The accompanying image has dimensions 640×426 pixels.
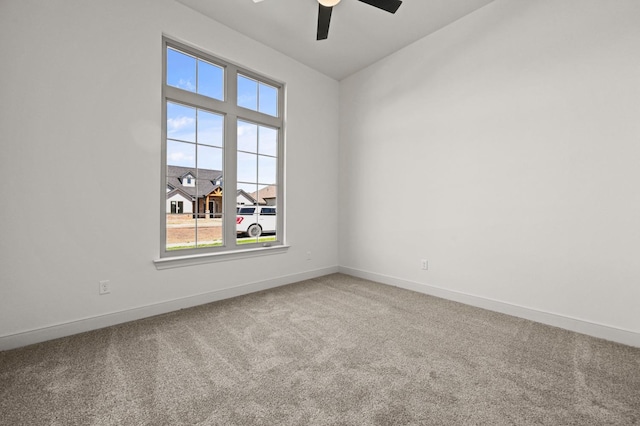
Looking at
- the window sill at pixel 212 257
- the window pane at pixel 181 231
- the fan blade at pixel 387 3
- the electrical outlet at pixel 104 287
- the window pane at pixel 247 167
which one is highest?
the fan blade at pixel 387 3

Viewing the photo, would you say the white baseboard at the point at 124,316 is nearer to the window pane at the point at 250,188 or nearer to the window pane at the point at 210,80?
the window pane at the point at 250,188

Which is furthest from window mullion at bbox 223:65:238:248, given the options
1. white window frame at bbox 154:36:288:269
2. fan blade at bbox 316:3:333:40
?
fan blade at bbox 316:3:333:40

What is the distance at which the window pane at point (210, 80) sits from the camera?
3.09 m

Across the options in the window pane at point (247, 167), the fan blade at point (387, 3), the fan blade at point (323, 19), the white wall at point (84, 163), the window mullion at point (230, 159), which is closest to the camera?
the white wall at point (84, 163)

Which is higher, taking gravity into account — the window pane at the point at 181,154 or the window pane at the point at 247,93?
the window pane at the point at 247,93

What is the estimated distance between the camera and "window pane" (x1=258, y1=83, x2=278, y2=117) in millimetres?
3639

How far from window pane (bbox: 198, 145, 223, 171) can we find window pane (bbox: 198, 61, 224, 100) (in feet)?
2.00

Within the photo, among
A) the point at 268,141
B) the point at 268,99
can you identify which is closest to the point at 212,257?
the point at 268,141

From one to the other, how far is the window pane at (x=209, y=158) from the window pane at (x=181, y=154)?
2.9 inches

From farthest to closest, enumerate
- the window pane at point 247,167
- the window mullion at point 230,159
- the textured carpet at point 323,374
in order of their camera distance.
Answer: the window pane at point 247,167, the window mullion at point 230,159, the textured carpet at point 323,374

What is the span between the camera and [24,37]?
205cm

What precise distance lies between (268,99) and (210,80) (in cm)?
80

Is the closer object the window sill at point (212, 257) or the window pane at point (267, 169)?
the window sill at point (212, 257)

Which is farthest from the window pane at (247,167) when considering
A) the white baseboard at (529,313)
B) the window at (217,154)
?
the white baseboard at (529,313)
